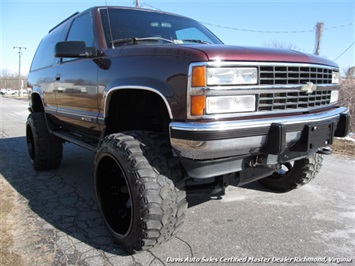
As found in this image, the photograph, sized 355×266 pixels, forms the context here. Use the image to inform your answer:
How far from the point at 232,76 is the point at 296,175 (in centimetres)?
212

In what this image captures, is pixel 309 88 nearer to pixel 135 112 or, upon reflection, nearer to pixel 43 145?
pixel 135 112

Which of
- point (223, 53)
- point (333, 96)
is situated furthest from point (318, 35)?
point (223, 53)

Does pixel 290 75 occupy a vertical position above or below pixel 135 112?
above

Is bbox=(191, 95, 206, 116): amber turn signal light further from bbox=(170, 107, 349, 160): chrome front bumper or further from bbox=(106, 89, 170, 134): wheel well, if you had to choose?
bbox=(106, 89, 170, 134): wheel well

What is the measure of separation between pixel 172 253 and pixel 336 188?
8.84ft

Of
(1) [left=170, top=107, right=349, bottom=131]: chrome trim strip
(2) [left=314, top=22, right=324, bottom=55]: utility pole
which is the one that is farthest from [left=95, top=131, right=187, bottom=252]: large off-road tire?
(2) [left=314, top=22, right=324, bottom=55]: utility pole

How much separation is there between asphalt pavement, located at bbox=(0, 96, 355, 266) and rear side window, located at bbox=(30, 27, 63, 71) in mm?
1790

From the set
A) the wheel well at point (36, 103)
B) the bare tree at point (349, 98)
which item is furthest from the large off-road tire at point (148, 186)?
the bare tree at point (349, 98)

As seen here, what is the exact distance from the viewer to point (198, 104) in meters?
2.15

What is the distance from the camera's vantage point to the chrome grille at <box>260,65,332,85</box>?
2356mm

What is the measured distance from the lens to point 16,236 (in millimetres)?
2943

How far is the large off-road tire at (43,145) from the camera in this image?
4.87 meters

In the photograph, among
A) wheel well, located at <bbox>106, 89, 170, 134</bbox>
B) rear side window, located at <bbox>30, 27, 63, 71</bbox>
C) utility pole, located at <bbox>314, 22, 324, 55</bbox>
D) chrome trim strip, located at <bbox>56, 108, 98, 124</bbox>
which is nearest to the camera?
wheel well, located at <bbox>106, 89, 170, 134</bbox>

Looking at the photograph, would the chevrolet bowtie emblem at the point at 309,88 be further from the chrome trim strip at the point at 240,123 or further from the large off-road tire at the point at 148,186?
the large off-road tire at the point at 148,186
